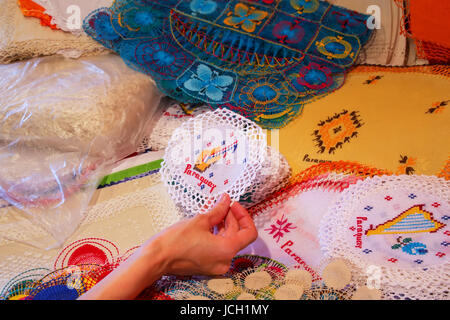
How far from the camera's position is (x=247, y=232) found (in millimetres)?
757

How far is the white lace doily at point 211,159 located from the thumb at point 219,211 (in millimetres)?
50

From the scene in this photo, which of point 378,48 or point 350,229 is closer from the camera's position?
point 350,229

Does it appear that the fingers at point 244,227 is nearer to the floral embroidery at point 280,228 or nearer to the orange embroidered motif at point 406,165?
the floral embroidery at point 280,228

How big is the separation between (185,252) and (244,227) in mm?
141

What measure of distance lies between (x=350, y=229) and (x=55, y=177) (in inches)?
27.9

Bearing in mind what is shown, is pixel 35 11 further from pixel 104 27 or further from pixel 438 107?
pixel 438 107

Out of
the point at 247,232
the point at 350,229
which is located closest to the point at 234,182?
the point at 247,232

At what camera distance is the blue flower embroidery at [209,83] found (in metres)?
1.03

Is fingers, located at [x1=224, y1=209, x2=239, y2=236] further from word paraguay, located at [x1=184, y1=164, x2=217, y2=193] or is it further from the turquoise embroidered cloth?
the turquoise embroidered cloth

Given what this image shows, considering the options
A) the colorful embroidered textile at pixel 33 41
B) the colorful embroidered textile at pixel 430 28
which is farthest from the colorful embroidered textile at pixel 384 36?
the colorful embroidered textile at pixel 33 41

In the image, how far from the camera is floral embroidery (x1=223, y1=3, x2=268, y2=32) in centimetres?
111

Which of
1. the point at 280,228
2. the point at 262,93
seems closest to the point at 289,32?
the point at 262,93

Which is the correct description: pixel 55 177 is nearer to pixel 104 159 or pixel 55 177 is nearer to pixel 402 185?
pixel 104 159

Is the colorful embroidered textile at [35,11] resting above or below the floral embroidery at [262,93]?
above
